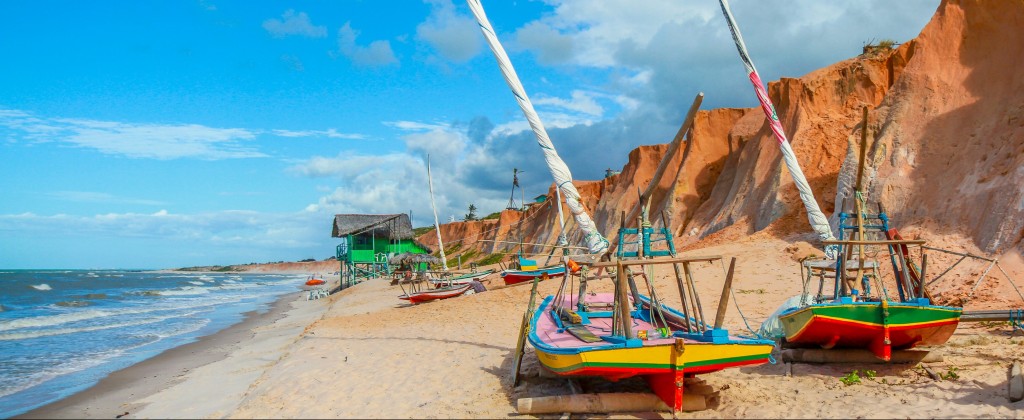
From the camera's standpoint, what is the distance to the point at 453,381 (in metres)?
9.42

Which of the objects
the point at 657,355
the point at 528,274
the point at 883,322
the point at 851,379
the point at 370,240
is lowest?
the point at 851,379

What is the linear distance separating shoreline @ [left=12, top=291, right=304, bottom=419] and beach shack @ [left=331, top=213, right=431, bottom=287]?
1011 inches

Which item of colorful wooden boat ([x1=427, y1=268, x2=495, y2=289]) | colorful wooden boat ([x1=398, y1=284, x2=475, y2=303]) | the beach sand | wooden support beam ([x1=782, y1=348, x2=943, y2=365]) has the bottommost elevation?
the beach sand

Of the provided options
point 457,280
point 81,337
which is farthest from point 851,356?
point 457,280

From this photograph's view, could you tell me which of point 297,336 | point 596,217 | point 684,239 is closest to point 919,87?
point 684,239

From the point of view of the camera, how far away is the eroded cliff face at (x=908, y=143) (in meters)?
16.1

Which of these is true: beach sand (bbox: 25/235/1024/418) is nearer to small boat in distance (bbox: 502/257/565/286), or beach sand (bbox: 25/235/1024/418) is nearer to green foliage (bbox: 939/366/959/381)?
green foliage (bbox: 939/366/959/381)

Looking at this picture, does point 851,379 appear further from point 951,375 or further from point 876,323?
point 951,375

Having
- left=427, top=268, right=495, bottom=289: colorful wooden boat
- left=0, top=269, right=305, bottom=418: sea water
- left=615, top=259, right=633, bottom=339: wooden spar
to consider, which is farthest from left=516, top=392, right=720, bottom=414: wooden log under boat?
left=427, top=268, right=495, bottom=289: colorful wooden boat

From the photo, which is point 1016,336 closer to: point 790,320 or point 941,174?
point 790,320

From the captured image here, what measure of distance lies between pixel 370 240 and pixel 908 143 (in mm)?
34572

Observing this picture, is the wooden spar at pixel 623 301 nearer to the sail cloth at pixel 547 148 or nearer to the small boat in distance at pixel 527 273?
the sail cloth at pixel 547 148

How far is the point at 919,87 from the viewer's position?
2017 centimetres

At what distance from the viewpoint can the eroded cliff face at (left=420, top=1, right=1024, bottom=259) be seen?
1612 cm
